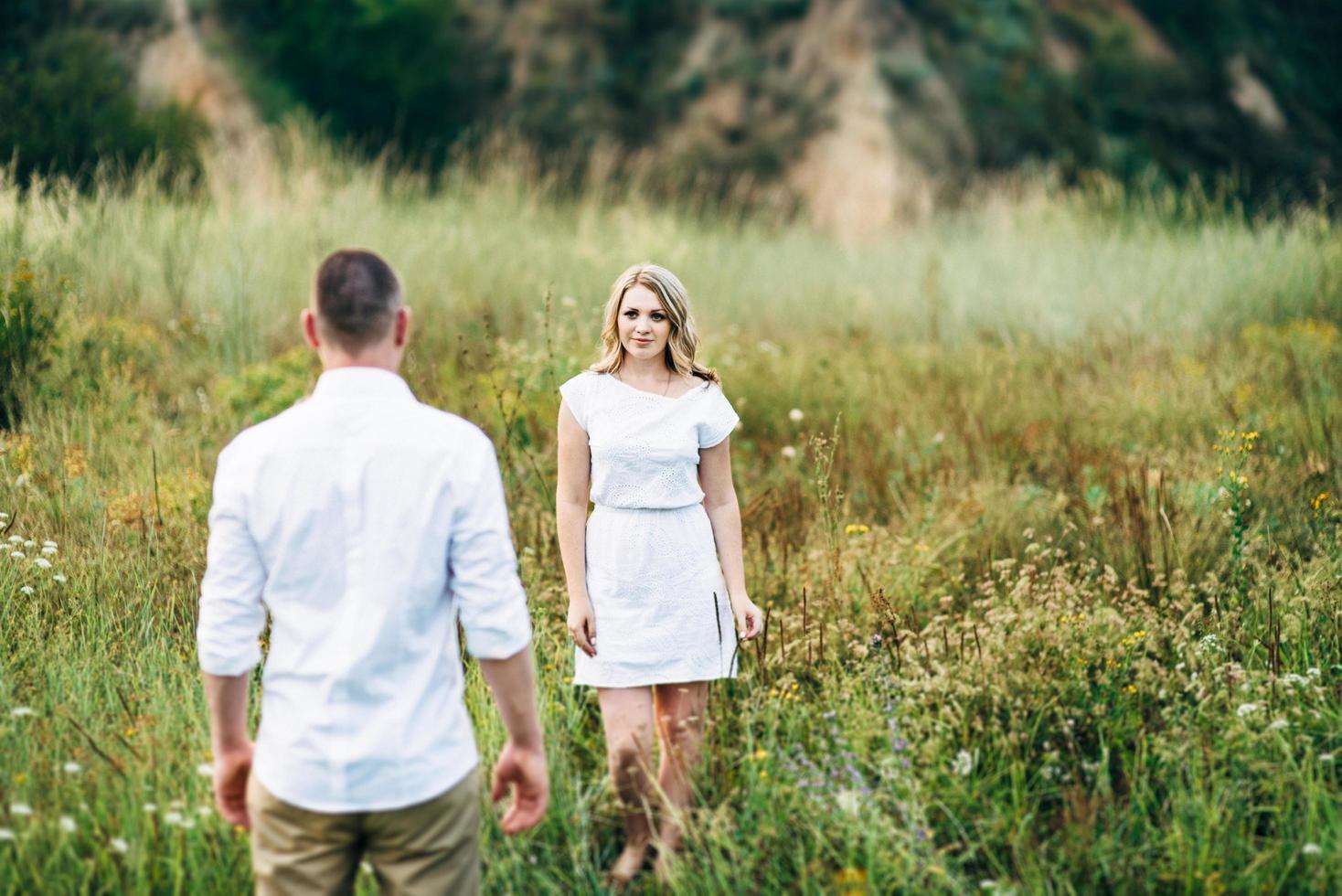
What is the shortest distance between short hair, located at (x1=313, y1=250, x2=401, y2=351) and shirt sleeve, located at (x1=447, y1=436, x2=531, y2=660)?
11.9 inches

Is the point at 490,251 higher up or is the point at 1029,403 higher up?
the point at 490,251

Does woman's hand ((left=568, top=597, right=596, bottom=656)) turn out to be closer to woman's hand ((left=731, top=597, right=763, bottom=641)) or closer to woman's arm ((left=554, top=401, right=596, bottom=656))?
woman's arm ((left=554, top=401, right=596, bottom=656))

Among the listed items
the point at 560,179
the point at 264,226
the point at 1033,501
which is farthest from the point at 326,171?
the point at 1033,501

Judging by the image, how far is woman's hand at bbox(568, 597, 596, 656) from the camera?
3250 millimetres

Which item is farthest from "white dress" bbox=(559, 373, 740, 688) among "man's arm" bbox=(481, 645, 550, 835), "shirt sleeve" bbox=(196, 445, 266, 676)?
"shirt sleeve" bbox=(196, 445, 266, 676)

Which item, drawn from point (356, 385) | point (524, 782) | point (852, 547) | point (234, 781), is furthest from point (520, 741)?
point (852, 547)

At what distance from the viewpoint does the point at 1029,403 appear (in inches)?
273

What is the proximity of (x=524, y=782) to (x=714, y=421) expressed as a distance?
132 centimetres

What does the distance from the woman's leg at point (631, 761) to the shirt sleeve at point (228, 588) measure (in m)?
1.21

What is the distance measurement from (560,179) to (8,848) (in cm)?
1351

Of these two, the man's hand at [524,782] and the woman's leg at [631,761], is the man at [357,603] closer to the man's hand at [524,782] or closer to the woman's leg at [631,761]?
the man's hand at [524,782]

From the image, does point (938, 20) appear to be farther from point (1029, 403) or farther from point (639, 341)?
point (639, 341)

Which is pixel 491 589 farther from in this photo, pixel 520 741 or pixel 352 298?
pixel 352 298

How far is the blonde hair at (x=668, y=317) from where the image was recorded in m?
3.34
